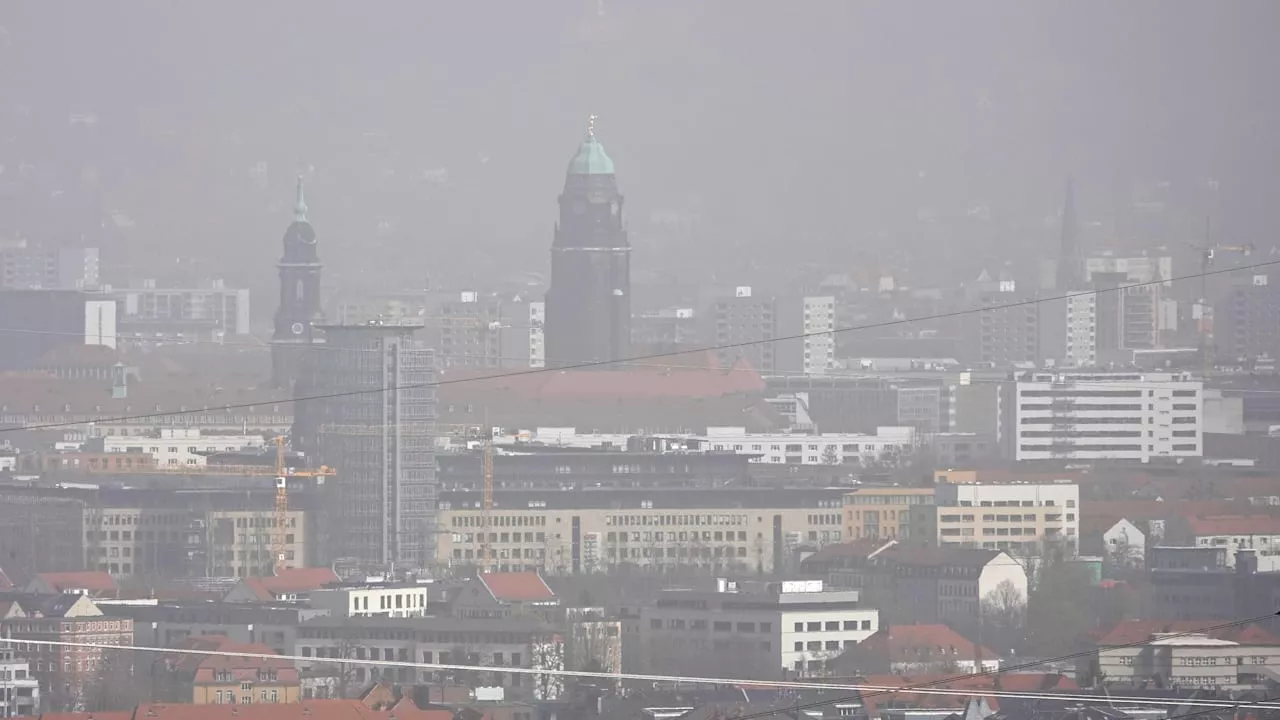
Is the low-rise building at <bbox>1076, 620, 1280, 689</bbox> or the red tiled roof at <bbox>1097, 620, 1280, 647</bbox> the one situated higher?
the red tiled roof at <bbox>1097, 620, 1280, 647</bbox>

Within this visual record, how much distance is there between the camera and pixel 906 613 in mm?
42438

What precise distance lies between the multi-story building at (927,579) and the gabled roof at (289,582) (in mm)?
4851

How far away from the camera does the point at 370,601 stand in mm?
42156

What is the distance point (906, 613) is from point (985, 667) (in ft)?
22.0

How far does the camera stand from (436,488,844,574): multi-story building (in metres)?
53.5

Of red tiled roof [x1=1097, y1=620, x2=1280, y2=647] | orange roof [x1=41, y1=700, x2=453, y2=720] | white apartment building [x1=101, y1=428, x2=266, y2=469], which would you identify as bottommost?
orange roof [x1=41, y1=700, x2=453, y2=720]

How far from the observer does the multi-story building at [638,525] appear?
53.5m

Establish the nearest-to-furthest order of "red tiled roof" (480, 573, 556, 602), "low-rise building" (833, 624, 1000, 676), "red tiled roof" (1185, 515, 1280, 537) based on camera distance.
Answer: "low-rise building" (833, 624, 1000, 676)
"red tiled roof" (480, 573, 556, 602)
"red tiled roof" (1185, 515, 1280, 537)

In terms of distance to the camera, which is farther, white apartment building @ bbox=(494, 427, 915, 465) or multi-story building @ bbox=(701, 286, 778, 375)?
multi-story building @ bbox=(701, 286, 778, 375)

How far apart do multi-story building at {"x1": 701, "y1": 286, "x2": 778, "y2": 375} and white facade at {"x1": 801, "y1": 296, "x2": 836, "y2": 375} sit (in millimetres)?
602

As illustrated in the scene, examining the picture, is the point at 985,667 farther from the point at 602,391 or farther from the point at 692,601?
the point at 602,391

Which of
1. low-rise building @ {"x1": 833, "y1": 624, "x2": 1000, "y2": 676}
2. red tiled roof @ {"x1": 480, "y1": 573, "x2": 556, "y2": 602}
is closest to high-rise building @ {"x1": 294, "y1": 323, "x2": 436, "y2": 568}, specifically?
red tiled roof @ {"x1": 480, "y1": 573, "x2": 556, "y2": 602}

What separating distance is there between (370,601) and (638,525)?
13.5m

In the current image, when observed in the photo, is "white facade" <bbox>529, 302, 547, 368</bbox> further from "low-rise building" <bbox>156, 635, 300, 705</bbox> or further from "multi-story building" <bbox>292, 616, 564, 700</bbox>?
"low-rise building" <bbox>156, 635, 300, 705</bbox>
